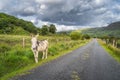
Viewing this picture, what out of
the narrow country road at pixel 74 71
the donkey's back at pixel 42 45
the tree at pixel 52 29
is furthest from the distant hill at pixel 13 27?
the narrow country road at pixel 74 71

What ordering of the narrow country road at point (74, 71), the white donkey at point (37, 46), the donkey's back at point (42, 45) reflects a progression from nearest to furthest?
the narrow country road at point (74, 71)
the white donkey at point (37, 46)
the donkey's back at point (42, 45)

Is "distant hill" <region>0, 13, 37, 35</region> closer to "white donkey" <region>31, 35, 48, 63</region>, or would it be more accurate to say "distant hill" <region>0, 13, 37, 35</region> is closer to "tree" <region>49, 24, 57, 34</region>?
"tree" <region>49, 24, 57, 34</region>

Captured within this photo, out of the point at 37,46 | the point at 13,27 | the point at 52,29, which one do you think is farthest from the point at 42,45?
the point at 52,29

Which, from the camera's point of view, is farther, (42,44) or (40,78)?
(42,44)

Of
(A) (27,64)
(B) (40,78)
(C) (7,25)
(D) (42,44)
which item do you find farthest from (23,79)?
(C) (7,25)

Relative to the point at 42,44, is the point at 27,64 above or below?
below

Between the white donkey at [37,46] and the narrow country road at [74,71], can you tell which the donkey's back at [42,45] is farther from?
the narrow country road at [74,71]

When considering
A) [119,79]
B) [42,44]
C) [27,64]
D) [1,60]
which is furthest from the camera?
[42,44]

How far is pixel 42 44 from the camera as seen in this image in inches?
829

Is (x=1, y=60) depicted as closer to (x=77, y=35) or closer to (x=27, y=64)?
(x=27, y=64)

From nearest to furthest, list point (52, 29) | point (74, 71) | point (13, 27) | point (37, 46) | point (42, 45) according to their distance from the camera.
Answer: point (74, 71)
point (37, 46)
point (42, 45)
point (13, 27)
point (52, 29)

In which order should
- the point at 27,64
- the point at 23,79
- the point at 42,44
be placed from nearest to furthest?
the point at 23,79 → the point at 27,64 → the point at 42,44

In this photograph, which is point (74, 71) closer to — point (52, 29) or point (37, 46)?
point (37, 46)

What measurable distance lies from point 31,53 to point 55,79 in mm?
9330
